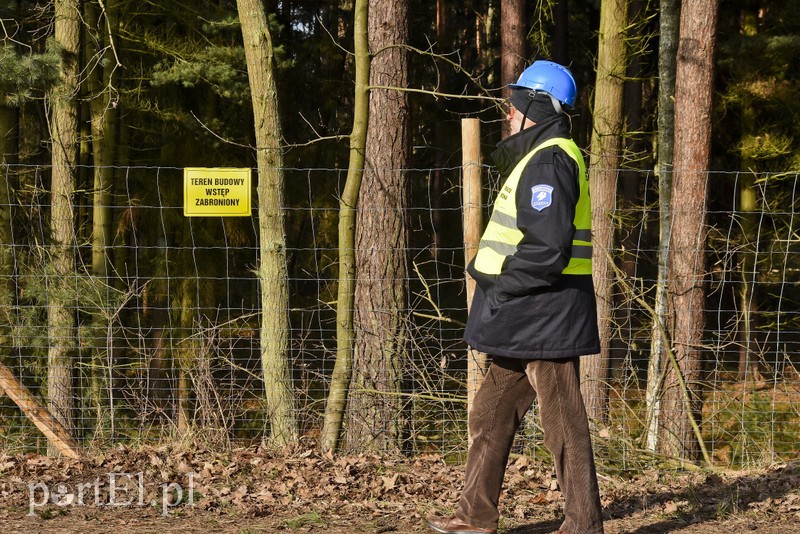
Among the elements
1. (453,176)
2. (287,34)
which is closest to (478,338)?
(287,34)

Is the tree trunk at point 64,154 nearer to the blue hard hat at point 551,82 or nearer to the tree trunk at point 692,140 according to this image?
the tree trunk at point 692,140

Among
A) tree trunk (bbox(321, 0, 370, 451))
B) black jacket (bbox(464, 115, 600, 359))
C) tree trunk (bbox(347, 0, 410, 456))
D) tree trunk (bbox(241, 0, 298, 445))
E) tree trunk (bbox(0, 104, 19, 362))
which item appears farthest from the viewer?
tree trunk (bbox(0, 104, 19, 362))

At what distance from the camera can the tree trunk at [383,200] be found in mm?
7680

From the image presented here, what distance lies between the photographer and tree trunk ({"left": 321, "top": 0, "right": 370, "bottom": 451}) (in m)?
7.48

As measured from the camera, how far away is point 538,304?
443 centimetres

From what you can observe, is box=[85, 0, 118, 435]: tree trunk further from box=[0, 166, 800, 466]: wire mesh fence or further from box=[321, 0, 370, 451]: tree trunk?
box=[321, 0, 370, 451]: tree trunk

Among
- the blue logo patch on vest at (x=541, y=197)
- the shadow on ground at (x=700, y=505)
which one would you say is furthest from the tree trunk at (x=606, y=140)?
the blue logo patch on vest at (x=541, y=197)

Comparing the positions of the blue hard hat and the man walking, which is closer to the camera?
the man walking

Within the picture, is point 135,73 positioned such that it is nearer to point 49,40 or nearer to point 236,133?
point 236,133

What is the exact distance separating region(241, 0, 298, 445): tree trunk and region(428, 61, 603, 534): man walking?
3074mm

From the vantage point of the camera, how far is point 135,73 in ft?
46.0

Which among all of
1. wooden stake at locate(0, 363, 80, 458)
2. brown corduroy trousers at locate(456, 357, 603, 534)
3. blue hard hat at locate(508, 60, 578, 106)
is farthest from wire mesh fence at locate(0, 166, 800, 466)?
blue hard hat at locate(508, 60, 578, 106)

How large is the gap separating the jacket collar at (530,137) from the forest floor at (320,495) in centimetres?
205

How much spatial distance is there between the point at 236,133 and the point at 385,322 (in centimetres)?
806
